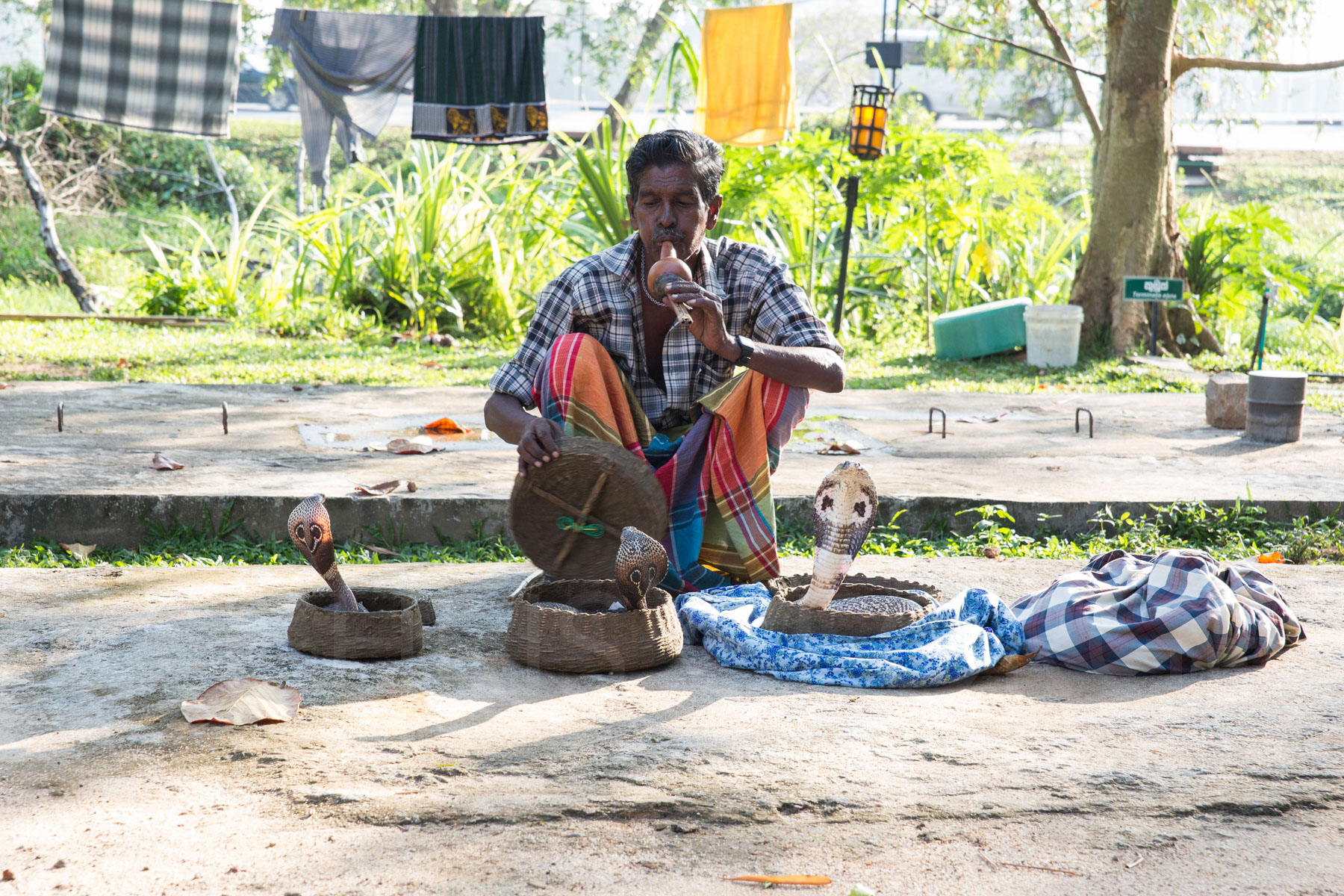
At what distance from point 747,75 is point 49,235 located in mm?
5630

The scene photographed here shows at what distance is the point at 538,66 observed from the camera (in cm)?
848

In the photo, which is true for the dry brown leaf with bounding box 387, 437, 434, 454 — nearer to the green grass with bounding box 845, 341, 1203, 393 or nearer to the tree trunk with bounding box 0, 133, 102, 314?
the green grass with bounding box 845, 341, 1203, 393

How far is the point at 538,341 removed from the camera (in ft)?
9.71

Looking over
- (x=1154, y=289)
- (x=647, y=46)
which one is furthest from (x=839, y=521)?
(x=647, y=46)

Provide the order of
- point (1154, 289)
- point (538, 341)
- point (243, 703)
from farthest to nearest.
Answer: point (1154, 289) → point (538, 341) → point (243, 703)

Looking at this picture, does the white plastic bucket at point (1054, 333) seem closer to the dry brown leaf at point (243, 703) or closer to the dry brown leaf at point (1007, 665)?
the dry brown leaf at point (1007, 665)

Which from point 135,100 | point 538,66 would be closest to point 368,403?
point 538,66

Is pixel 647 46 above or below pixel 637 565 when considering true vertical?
above

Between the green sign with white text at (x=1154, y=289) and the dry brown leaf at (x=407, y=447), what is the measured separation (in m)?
5.02

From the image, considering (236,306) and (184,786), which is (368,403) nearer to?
(184,786)

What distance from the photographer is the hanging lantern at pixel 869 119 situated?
8039mm

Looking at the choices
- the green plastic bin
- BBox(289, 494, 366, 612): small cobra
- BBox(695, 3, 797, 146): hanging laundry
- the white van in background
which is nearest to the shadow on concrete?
the green plastic bin

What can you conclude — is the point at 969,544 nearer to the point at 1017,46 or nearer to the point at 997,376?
the point at 997,376

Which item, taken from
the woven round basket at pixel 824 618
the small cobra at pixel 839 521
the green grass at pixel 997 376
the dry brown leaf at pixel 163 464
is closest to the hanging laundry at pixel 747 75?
the green grass at pixel 997 376
